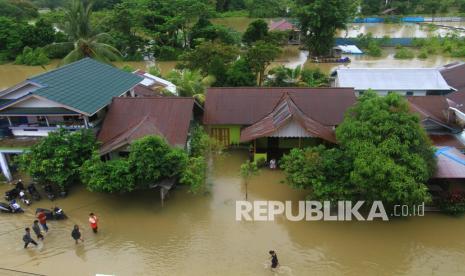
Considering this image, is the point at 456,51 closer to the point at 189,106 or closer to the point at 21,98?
the point at 189,106

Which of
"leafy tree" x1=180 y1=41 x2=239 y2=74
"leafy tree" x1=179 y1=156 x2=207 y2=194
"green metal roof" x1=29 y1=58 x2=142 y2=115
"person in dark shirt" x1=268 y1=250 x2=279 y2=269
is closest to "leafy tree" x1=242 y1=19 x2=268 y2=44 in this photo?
"leafy tree" x1=180 y1=41 x2=239 y2=74

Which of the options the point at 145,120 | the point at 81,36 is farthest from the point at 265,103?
the point at 81,36

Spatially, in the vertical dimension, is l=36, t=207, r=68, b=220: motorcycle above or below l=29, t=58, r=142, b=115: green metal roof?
below

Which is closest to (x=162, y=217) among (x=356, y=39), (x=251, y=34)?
(x=251, y=34)

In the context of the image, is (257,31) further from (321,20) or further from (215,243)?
(215,243)

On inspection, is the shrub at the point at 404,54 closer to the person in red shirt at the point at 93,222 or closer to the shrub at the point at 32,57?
the person in red shirt at the point at 93,222

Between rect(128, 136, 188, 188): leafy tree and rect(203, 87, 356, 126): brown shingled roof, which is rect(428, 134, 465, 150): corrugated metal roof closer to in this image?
rect(203, 87, 356, 126): brown shingled roof

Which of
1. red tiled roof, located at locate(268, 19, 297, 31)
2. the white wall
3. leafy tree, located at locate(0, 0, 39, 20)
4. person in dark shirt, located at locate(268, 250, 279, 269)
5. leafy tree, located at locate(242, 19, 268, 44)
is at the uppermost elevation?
leafy tree, located at locate(0, 0, 39, 20)
